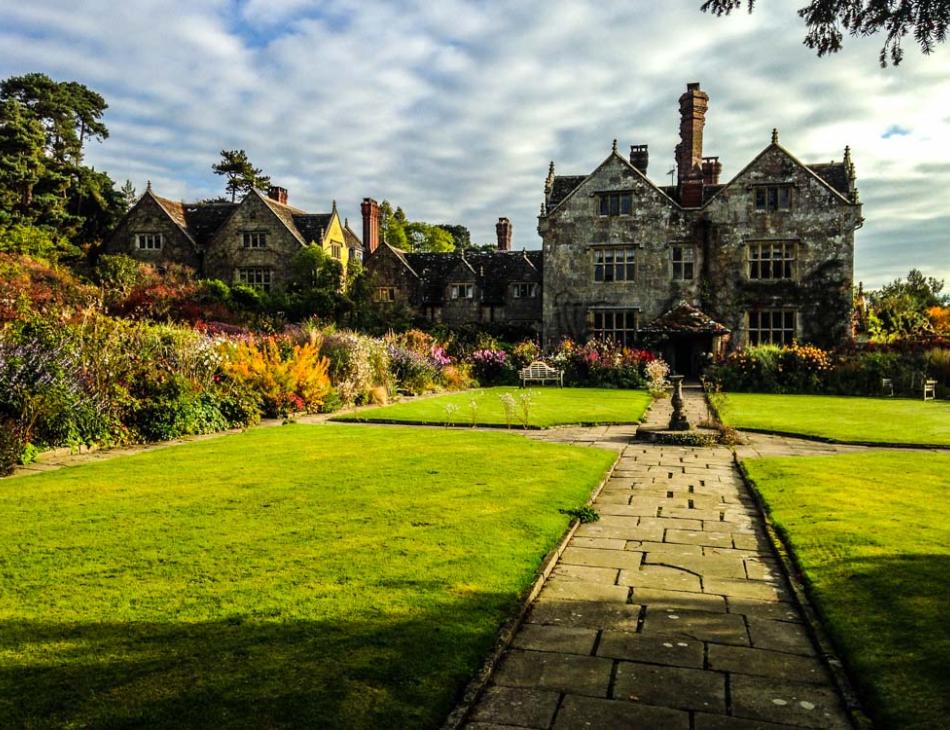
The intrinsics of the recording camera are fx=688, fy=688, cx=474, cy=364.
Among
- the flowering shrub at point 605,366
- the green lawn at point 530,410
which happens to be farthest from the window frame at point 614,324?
the green lawn at point 530,410

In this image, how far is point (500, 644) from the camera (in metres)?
3.68

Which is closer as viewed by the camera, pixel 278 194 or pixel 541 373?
pixel 541 373

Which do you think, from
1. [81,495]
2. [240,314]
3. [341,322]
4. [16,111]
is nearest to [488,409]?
[81,495]

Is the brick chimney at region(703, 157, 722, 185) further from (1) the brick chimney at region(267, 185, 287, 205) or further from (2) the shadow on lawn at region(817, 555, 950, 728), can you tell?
(2) the shadow on lawn at region(817, 555, 950, 728)

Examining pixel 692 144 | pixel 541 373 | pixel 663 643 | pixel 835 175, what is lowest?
pixel 663 643

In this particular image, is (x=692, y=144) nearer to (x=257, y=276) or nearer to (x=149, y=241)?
(x=257, y=276)

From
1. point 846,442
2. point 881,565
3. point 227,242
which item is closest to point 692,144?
point 846,442

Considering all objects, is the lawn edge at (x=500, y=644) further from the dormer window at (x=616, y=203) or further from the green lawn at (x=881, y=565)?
the dormer window at (x=616, y=203)

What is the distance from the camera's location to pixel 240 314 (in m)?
30.1

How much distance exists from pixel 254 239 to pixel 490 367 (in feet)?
65.7

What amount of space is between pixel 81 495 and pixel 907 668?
7.04m

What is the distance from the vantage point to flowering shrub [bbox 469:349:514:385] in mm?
26375

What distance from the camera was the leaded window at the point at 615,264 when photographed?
31812 mm

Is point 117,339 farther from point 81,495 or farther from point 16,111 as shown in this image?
point 16,111
